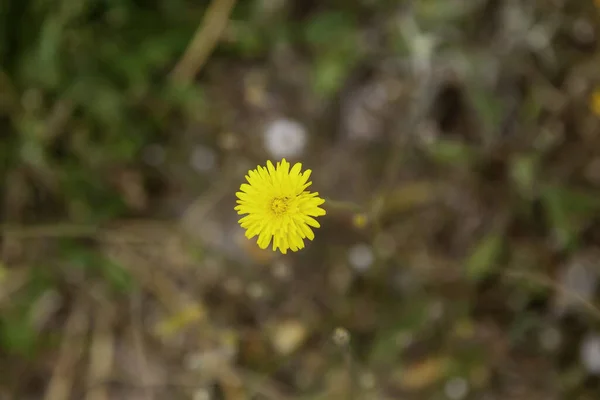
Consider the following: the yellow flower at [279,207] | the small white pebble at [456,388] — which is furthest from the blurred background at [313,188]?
the yellow flower at [279,207]

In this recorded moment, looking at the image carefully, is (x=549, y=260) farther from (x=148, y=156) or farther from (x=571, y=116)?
(x=148, y=156)

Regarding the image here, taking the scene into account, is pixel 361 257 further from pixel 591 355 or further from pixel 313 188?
pixel 591 355

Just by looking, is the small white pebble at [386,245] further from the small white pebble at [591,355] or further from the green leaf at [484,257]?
the small white pebble at [591,355]

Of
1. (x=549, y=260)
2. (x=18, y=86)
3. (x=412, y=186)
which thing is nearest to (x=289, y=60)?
(x=412, y=186)

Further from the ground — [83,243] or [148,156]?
[148,156]

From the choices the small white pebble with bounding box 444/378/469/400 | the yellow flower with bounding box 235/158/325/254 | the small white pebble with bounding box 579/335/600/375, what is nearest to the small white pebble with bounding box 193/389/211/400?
the small white pebble with bounding box 444/378/469/400
